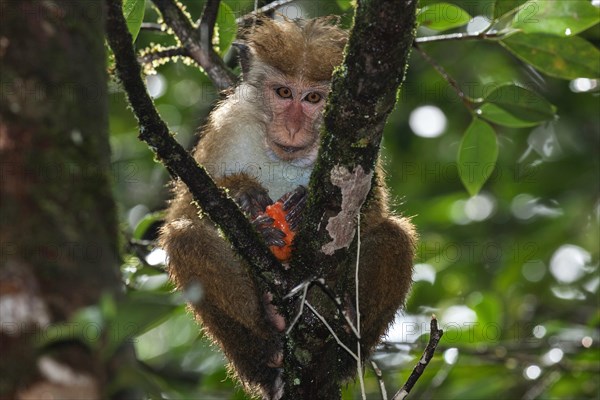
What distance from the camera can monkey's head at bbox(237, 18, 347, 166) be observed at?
5.74 m

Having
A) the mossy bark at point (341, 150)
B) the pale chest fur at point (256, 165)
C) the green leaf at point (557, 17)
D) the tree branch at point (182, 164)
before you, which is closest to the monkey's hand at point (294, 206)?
the mossy bark at point (341, 150)

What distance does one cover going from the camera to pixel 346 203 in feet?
12.8

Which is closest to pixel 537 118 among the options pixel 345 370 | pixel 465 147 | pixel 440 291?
pixel 465 147

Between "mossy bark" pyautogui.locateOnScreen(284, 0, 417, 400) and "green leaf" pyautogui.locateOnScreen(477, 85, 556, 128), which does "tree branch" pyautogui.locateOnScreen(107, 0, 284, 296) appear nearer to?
"mossy bark" pyautogui.locateOnScreen(284, 0, 417, 400)

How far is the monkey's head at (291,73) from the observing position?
18.8ft

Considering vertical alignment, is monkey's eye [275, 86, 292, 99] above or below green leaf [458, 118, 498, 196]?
above

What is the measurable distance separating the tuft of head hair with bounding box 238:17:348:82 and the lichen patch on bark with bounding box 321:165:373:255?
7.56 ft

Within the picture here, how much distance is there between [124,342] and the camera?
2.03m

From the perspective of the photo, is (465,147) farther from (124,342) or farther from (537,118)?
(124,342)

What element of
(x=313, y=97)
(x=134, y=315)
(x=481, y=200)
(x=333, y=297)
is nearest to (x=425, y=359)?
(x=333, y=297)

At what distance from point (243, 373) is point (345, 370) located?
2.02 feet

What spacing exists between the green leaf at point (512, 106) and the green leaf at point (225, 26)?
1.71m

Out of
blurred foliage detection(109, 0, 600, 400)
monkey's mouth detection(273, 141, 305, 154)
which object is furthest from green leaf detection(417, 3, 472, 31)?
monkey's mouth detection(273, 141, 305, 154)

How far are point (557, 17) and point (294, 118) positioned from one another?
1.87 meters
